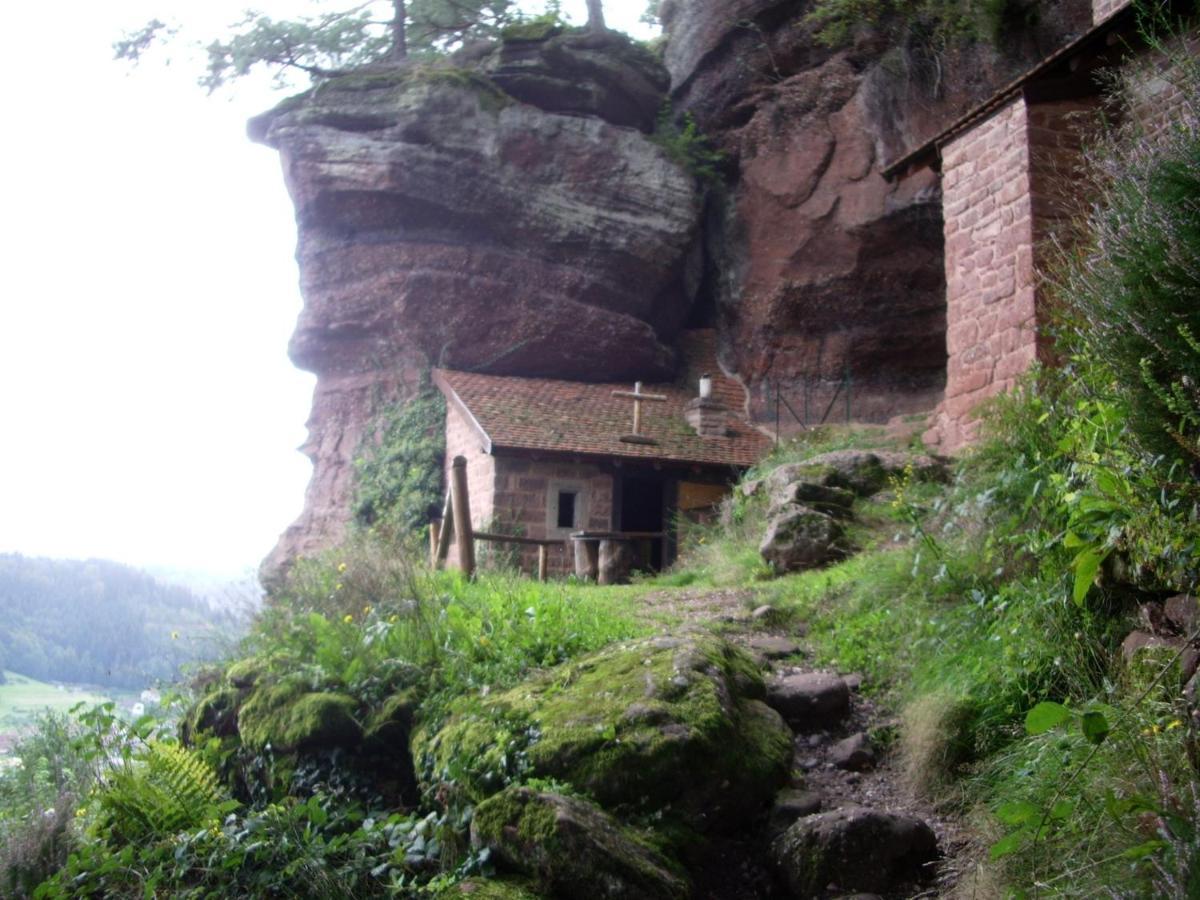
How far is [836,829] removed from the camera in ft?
14.6

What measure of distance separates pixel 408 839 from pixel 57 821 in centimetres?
238

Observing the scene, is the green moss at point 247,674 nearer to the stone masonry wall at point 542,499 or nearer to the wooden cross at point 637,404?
the stone masonry wall at point 542,499

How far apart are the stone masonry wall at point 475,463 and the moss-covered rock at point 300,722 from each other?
9.29 m

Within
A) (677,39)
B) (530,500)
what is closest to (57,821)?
(530,500)

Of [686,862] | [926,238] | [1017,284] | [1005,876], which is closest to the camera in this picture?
[1005,876]

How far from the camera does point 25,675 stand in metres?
25.0

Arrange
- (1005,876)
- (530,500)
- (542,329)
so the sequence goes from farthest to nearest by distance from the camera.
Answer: (542,329), (530,500), (1005,876)

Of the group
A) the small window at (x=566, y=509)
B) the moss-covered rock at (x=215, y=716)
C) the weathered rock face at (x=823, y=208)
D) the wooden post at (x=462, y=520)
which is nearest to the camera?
the moss-covered rock at (x=215, y=716)

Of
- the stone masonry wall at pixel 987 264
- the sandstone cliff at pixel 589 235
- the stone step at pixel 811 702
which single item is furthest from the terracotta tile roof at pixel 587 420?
the stone step at pixel 811 702

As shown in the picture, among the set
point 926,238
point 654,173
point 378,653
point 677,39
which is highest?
point 677,39

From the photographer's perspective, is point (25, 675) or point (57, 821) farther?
point (25, 675)

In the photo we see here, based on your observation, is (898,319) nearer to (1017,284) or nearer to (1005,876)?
(1017,284)

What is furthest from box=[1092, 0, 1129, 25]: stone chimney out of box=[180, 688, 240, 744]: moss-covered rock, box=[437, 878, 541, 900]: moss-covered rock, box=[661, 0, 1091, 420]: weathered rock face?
box=[437, 878, 541, 900]: moss-covered rock

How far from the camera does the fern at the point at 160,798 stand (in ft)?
18.1
